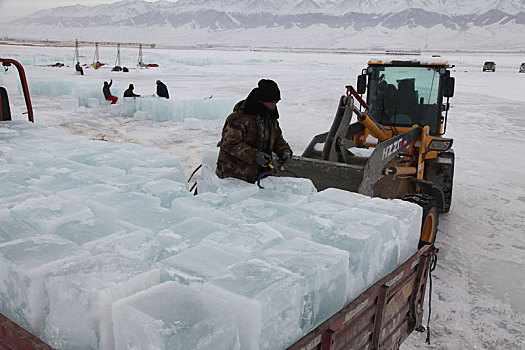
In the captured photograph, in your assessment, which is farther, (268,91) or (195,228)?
(268,91)

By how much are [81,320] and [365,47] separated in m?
183

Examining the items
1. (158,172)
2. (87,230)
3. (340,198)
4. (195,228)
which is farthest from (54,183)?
(340,198)

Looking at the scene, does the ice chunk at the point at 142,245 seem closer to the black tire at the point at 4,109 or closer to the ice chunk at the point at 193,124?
the black tire at the point at 4,109

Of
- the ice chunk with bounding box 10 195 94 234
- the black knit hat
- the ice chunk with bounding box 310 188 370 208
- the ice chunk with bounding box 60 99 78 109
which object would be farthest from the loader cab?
the ice chunk with bounding box 60 99 78 109

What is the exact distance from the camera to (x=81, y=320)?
7.11 feet

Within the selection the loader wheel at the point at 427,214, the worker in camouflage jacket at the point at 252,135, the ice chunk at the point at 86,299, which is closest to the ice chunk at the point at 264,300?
the ice chunk at the point at 86,299

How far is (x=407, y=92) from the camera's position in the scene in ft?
22.7

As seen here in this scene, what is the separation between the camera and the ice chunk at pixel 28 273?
7.63 ft

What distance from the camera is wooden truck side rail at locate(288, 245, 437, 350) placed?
2.38 metres

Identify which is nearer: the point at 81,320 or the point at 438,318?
the point at 81,320

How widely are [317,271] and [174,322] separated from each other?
83 centimetres

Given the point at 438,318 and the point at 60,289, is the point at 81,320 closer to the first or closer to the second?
the point at 60,289

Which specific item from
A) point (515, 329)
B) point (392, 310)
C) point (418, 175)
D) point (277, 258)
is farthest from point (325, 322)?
point (418, 175)

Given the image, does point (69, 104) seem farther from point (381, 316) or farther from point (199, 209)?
point (381, 316)
